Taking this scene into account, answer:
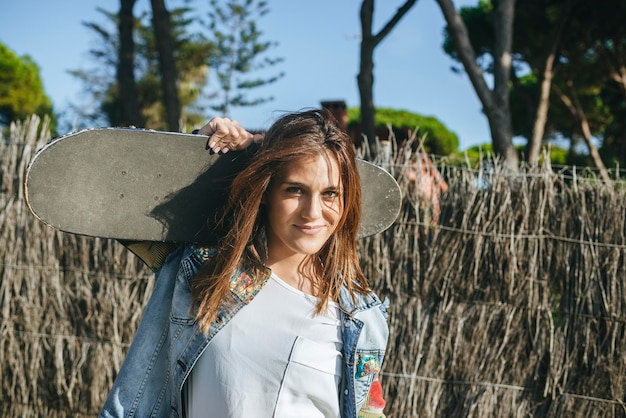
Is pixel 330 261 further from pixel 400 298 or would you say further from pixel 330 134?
pixel 400 298

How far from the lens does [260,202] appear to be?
1650 millimetres

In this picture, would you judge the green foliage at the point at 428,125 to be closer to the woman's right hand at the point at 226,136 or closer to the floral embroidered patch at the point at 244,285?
the woman's right hand at the point at 226,136

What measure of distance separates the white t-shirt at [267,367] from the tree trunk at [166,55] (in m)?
5.57

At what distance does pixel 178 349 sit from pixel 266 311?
0.25m

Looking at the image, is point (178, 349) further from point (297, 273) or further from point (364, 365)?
point (364, 365)

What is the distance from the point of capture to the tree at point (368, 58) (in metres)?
6.32

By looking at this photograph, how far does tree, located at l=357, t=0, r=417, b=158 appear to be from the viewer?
6316 mm

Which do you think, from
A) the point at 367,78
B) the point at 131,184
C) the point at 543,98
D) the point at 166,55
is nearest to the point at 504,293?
the point at 131,184

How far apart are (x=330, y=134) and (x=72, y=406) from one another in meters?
2.96

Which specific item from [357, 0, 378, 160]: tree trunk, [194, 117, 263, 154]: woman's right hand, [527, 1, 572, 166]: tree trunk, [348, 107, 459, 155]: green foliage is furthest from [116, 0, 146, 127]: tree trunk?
[348, 107, 459, 155]: green foliage

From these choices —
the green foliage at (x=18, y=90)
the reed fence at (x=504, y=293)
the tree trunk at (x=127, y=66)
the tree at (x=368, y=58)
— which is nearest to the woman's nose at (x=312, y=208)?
the reed fence at (x=504, y=293)

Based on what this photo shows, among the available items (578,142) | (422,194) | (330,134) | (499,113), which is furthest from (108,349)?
(578,142)

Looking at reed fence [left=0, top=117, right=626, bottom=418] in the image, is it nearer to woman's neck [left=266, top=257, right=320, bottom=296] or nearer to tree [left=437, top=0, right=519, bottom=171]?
woman's neck [left=266, top=257, right=320, bottom=296]

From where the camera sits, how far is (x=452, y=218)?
3.44 metres
